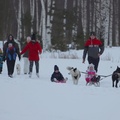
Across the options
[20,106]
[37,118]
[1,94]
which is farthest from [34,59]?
[37,118]

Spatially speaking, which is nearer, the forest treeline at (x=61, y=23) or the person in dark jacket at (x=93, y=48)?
the person in dark jacket at (x=93, y=48)

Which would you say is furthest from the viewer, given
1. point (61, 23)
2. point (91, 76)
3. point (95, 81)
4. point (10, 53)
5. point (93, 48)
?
point (61, 23)

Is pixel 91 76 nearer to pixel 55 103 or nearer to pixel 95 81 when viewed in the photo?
pixel 95 81

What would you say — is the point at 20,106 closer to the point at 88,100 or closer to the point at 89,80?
the point at 88,100

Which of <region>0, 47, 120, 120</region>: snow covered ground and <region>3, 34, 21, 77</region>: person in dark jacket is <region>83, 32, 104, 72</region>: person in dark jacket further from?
<region>0, 47, 120, 120</region>: snow covered ground

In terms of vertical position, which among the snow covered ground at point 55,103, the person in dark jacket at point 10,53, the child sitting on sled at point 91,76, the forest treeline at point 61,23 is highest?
the forest treeline at point 61,23

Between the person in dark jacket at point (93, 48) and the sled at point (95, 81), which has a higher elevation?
the person in dark jacket at point (93, 48)

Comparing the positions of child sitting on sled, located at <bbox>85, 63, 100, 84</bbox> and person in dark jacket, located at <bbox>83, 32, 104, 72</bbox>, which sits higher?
person in dark jacket, located at <bbox>83, 32, 104, 72</bbox>

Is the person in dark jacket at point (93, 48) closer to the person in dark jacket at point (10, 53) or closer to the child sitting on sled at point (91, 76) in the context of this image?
the child sitting on sled at point (91, 76)

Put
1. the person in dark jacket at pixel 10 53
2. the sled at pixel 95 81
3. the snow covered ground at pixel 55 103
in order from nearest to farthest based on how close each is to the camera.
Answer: the snow covered ground at pixel 55 103 < the sled at pixel 95 81 < the person in dark jacket at pixel 10 53

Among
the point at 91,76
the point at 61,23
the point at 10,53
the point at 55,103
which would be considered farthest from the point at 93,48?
the point at 61,23

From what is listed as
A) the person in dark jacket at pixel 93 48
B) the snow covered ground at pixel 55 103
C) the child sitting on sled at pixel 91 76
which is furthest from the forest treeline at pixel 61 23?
the snow covered ground at pixel 55 103

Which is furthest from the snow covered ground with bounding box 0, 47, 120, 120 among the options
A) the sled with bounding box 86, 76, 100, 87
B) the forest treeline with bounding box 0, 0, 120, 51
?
the forest treeline with bounding box 0, 0, 120, 51

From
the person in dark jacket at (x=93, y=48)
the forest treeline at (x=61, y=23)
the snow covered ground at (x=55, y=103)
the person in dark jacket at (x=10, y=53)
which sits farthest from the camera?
the forest treeline at (x=61, y=23)
